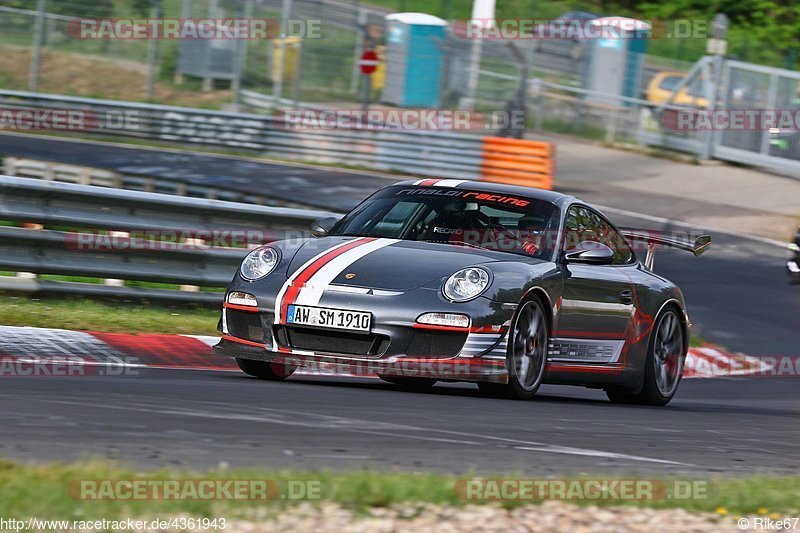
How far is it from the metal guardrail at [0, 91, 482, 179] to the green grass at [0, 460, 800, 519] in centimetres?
1776

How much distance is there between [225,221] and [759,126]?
17.4 m

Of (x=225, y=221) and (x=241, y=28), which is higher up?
(x=241, y=28)

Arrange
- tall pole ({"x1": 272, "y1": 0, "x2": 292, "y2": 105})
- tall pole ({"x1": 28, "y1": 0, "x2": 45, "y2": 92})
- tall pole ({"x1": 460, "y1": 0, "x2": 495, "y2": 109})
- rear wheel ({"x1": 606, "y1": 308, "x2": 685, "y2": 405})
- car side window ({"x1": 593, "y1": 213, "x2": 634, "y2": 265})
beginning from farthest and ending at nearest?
tall pole ({"x1": 460, "y1": 0, "x2": 495, "y2": 109}) < tall pole ({"x1": 272, "y1": 0, "x2": 292, "y2": 105}) < tall pole ({"x1": 28, "y1": 0, "x2": 45, "y2": 92}) < rear wheel ({"x1": 606, "y1": 308, "x2": 685, "y2": 405}) < car side window ({"x1": 593, "y1": 213, "x2": 634, "y2": 265})

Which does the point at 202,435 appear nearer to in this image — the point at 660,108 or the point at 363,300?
the point at 363,300

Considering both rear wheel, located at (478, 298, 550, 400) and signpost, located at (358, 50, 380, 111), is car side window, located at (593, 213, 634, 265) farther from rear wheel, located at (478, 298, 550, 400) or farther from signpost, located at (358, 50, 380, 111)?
signpost, located at (358, 50, 380, 111)

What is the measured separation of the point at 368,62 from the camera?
83.8 feet

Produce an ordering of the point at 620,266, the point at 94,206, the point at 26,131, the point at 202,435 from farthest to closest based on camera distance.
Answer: the point at 26,131 < the point at 94,206 < the point at 620,266 < the point at 202,435

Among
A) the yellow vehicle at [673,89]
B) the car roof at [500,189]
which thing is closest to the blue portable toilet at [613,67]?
the yellow vehicle at [673,89]

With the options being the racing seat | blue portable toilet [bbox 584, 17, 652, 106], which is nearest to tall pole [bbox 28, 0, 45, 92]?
blue portable toilet [bbox 584, 17, 652, 106]

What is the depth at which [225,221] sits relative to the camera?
10.9 meters

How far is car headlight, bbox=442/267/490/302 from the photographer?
24.5ft

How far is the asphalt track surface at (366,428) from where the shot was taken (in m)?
5.15

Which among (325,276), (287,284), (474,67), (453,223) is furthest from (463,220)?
(474,67)

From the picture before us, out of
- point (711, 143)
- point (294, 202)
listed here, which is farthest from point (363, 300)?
point (711, 143)
